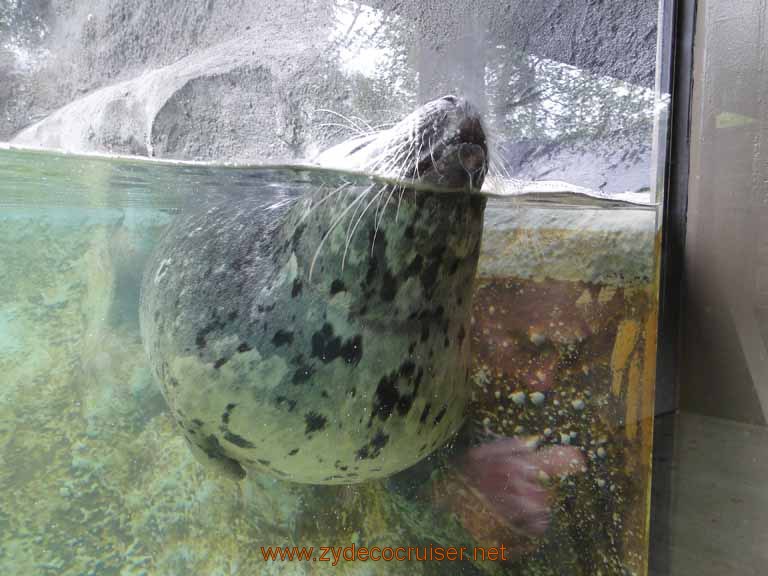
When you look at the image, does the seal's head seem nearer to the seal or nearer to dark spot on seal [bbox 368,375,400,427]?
the seal

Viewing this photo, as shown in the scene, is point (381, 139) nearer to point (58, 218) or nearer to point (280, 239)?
point (280, 239)

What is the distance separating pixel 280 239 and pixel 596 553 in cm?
182

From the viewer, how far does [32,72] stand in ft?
9.12

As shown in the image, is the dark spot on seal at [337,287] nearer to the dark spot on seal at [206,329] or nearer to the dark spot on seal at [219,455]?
the dark spot on seal at [206,329]

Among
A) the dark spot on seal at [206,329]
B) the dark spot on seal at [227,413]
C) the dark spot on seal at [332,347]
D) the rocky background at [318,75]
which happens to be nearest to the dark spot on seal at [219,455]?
the dark spot on seal at [227,413]

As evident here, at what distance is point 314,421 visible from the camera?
171 centimetres

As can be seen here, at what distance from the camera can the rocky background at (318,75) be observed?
2162mm

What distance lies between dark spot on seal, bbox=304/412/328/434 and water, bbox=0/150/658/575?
724 mm

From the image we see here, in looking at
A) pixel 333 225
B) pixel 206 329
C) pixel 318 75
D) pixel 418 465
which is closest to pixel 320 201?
pixel 333 225

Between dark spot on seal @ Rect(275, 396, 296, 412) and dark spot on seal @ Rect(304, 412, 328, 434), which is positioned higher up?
dark spot on seal @ Rect(275, 396, 296, 412)

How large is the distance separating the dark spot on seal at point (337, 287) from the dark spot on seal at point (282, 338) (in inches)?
8.7

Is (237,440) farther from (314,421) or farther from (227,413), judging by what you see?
(314,421)

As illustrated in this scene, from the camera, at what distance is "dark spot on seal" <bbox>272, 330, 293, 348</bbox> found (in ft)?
5.54

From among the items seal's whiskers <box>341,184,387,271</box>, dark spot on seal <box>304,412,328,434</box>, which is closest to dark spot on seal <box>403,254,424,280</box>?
seal's whiskers <box>341,184,387,271</box>
